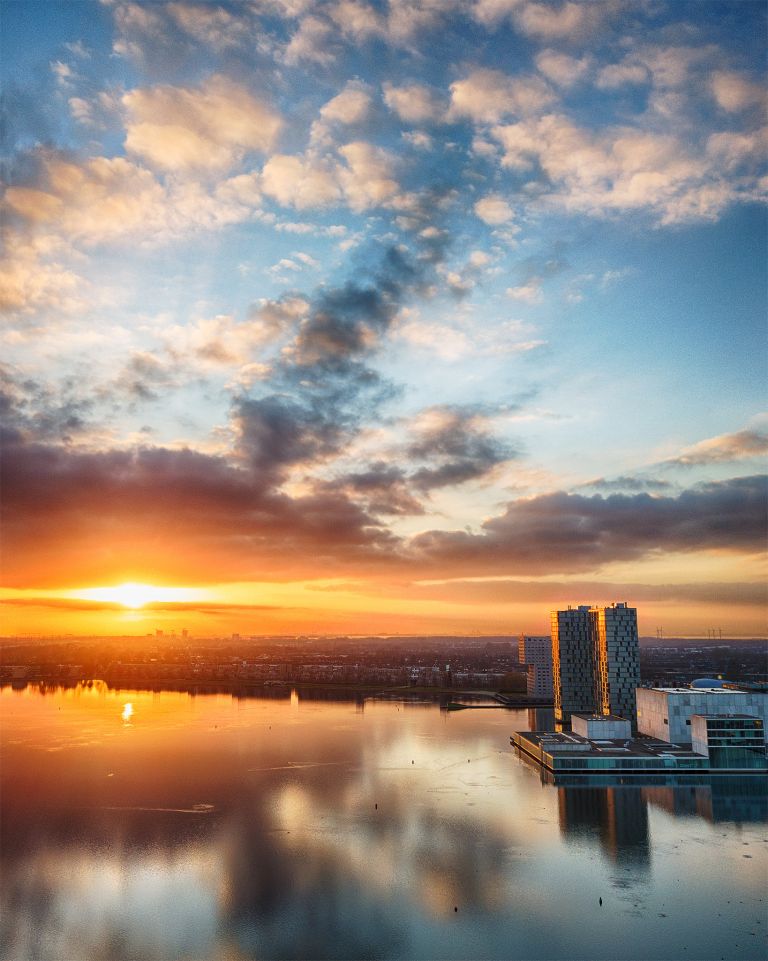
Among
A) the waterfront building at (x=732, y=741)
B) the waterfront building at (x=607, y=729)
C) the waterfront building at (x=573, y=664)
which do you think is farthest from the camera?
the waterfront building at (x=573, y=664)

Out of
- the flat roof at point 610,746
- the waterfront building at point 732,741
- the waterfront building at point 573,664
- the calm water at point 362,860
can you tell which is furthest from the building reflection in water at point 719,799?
the waterfront building at point 573,664

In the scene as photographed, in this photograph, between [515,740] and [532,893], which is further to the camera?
[515,740]

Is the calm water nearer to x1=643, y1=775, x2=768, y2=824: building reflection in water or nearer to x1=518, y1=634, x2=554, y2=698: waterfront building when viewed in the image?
x1=643, y1=775, x2=768, y2=824: building reflection in water

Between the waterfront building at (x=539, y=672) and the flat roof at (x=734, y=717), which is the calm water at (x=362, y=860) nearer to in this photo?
the flat roof at (x=734, y=717)

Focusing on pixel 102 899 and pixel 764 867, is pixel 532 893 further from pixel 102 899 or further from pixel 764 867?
pixel 102 899

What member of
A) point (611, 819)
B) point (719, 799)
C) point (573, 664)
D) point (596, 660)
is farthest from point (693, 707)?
point (573, 664)

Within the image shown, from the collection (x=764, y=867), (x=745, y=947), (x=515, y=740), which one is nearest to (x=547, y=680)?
(x=515, y=740)
